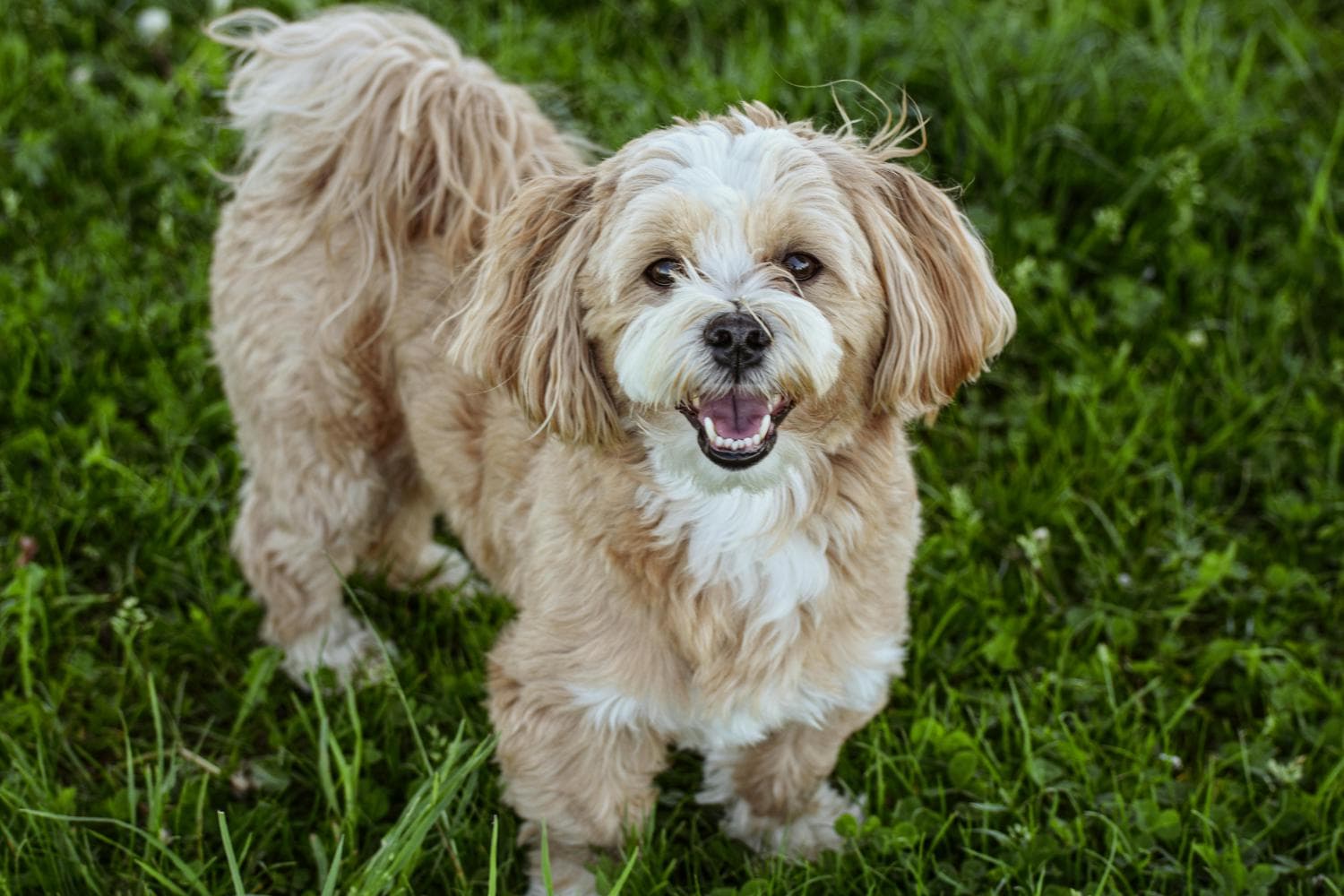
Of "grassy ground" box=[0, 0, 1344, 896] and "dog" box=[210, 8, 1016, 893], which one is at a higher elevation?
"dog" box=[210, 8, 1016, 893]

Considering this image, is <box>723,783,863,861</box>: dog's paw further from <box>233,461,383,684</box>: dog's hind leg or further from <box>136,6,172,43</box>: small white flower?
<box>136,6,172,43</box>: small white flower

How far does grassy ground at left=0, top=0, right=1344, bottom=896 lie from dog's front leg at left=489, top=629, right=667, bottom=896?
0.41ft

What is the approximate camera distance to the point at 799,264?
2.50 meters

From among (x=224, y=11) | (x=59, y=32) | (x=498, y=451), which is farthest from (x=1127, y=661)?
(x=59, y=32)

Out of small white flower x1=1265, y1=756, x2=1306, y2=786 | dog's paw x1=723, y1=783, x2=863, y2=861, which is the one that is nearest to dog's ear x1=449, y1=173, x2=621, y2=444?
dog's paw x1=723, y1=783, x2=863, y2=861

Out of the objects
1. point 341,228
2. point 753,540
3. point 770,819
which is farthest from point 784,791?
point 341,228

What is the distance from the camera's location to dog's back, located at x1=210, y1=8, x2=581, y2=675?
10.5ft

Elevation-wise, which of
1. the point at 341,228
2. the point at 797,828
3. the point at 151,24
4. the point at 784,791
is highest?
the point at 341,228

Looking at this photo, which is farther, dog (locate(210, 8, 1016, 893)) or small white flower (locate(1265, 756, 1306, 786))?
small white flower (locate(1265, 756, 1306, 786))

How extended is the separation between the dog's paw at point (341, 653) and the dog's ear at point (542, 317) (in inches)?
44.8

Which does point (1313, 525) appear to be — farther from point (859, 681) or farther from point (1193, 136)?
point (859, 681)

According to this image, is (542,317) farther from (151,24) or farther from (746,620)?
(151,24)

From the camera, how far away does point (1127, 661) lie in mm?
3650

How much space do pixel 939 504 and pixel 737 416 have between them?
1.68 metres
